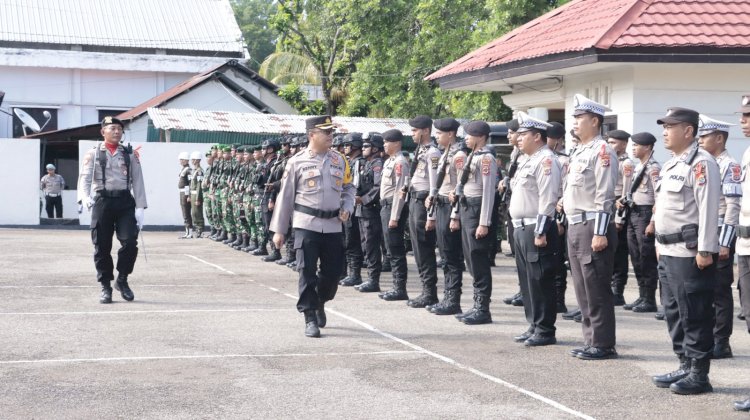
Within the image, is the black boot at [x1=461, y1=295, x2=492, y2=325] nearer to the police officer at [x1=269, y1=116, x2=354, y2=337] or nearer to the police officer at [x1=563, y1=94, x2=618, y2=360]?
the police officer at [x1=269, y1=116, x2=354, y2=337]

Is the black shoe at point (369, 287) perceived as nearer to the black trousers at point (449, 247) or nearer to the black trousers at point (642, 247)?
the black trousers at point (449, 247)

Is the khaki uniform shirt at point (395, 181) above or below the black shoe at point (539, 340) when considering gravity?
above

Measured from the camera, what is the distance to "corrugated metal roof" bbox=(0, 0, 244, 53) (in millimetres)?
40000

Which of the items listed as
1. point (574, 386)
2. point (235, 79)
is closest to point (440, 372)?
point (574, 386)

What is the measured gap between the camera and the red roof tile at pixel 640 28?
15.2m

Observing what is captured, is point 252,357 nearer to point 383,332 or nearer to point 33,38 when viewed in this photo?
point 383,332

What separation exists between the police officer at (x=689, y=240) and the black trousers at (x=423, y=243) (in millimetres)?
4276

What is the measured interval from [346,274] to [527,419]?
8653 mm

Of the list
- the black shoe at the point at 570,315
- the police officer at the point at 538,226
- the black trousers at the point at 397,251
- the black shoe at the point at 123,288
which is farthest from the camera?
the black trousers at the point at 397,251

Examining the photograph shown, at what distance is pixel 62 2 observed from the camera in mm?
42406

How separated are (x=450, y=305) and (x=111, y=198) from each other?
160 inches

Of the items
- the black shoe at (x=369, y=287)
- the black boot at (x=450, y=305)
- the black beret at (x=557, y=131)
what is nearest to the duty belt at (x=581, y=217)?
the black boot at (x=450, y=305)

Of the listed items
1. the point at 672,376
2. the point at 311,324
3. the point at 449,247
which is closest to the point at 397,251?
the point at 449,247

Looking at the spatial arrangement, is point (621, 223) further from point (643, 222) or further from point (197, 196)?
point (197, 196)
